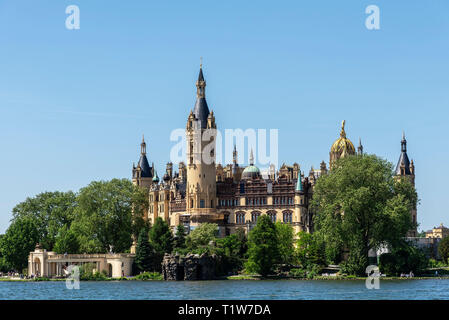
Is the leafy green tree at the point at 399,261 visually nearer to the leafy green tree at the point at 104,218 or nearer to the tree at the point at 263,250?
the tree at the point at 263,250

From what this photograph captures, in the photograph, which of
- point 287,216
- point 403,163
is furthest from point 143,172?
point 403,163

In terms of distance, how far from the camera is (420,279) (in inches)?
3349

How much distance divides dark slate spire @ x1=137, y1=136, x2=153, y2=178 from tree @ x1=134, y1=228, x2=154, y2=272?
42812 millimetres

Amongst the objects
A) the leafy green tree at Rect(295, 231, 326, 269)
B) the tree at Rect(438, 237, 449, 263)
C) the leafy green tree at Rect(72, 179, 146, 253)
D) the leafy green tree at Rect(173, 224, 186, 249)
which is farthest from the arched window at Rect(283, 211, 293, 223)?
the leafy green tree at Rect(72, 179, 146, 253)

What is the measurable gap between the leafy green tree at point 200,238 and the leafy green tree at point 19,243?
21546 millimetres

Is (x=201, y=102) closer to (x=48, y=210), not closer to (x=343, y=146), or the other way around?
(x=343, y=146)

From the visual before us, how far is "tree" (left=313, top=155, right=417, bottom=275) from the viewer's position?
Answer: 83125mm

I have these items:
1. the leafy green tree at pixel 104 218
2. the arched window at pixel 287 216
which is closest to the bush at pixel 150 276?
Result: the leafy green tree at pixel 104 218

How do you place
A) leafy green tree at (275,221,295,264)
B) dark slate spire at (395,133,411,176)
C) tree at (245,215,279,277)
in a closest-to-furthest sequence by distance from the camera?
tree at (245,215,279,277) < leafy green tree at (275,221,295,264) < dark slate spire at (395,133,411,176)

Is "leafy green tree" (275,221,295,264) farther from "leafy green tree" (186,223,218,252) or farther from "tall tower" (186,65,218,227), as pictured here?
"tall tower" (186,65,218,227)

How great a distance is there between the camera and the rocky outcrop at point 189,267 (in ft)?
322

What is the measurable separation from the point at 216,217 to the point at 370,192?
48.1 m

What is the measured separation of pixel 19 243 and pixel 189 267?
91.0ft
